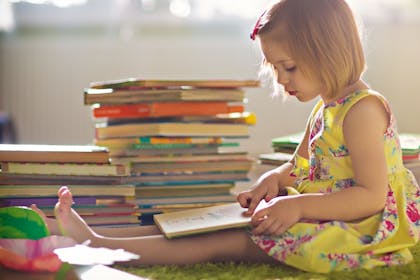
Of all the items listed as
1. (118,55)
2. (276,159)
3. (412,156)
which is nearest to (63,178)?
(276,159)

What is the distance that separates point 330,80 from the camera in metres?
1.06

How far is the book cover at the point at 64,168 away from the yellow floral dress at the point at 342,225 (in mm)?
427

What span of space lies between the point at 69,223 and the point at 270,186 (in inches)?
15.0

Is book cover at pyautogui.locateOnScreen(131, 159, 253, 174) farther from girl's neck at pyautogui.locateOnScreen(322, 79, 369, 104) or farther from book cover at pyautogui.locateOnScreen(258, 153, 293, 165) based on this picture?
girl's neck at pyautogui.locateOnScreen(322, 79, 369, 104)

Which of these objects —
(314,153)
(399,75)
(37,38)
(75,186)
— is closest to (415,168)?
(314,153)

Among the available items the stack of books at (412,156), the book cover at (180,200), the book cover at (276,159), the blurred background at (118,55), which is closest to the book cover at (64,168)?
the book cover at (180,200)

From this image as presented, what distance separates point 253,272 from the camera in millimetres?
970

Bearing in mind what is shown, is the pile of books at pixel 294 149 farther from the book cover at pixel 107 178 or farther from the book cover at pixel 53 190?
the book cover at pixel 53 190

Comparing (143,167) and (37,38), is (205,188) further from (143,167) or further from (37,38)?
(37,38)

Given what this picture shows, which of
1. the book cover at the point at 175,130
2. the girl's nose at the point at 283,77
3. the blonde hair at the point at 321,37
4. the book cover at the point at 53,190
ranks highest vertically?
the blonde hair at the point at 321,37

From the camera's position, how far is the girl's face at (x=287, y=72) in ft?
3.51

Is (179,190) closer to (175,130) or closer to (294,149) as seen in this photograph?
(175,130)

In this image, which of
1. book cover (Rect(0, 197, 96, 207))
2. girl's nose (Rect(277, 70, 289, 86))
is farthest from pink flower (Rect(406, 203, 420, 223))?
book cover (Rect(0, 197, 96, 207))

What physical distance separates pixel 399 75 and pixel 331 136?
1.49 meters
